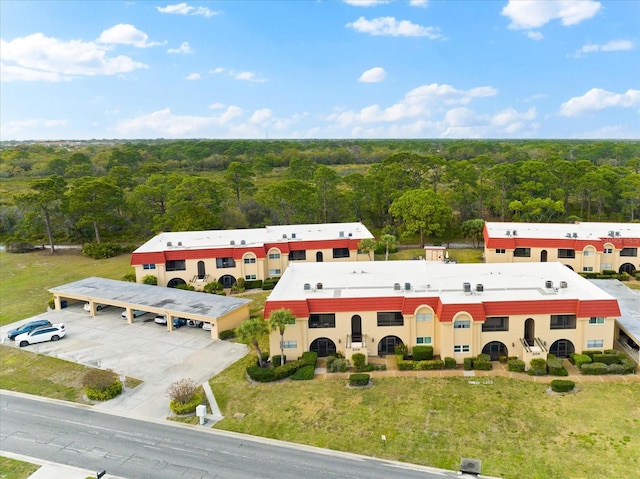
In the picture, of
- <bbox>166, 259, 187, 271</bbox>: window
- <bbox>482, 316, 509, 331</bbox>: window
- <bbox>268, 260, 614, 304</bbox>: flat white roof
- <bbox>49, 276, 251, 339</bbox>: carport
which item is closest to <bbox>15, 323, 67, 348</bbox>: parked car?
<bbox>49, 276, 251, 339</bbox>: carport

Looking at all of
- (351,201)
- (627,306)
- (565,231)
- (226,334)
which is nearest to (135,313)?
(226,334)

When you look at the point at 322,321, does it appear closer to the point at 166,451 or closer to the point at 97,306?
the point at 166,451

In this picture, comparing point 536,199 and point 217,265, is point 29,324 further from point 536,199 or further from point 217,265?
point 536,199

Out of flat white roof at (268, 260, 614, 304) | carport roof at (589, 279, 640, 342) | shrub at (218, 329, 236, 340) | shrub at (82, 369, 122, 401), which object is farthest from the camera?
shrub at (218, 329, 236, 340)

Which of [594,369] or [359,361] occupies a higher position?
[359,361]

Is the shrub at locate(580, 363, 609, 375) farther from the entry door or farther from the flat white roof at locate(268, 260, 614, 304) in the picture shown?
the entry door

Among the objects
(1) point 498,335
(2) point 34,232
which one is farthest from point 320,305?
(2) point 34,232

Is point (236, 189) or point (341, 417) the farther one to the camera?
point (236, 189)
